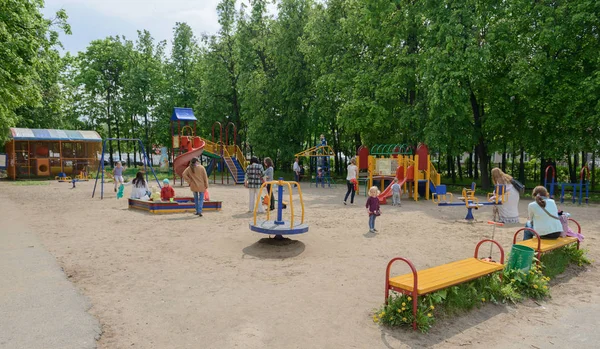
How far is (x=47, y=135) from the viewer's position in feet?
104

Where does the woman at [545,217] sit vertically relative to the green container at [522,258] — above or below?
above

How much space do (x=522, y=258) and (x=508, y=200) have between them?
588 cm

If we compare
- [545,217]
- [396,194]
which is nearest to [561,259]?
[545,217]

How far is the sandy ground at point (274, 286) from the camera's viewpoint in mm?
4422

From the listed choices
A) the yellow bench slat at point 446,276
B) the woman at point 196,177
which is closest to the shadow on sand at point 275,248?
the yellow bench slat at point 446,276

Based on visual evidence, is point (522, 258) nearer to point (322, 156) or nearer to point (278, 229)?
point (278, 229)

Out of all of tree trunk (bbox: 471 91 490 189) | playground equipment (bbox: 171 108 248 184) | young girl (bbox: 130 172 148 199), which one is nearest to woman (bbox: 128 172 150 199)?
young girl (bbox: 130 172 148 199)

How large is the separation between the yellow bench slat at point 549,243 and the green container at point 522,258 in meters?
0.57

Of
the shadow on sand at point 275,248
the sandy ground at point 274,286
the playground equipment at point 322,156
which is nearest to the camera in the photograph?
the sandy ground at point 274,286

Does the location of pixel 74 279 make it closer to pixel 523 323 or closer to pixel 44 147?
pixel 523 323

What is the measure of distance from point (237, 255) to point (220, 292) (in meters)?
2.07

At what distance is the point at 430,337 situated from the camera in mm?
4488

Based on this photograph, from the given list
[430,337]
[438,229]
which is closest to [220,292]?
[430,337]

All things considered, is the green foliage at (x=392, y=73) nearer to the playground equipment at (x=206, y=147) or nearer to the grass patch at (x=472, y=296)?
the playground equipment at (x=206, y=147)
